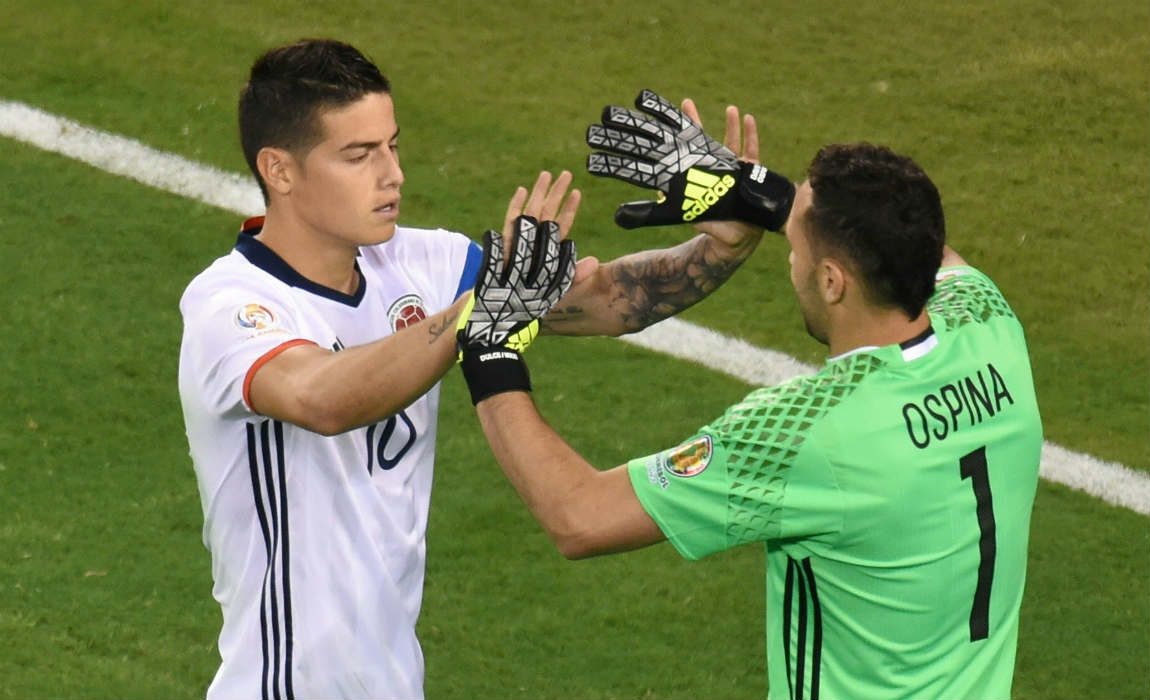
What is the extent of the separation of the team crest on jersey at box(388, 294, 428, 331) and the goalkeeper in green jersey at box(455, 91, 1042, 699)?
523 millimetres

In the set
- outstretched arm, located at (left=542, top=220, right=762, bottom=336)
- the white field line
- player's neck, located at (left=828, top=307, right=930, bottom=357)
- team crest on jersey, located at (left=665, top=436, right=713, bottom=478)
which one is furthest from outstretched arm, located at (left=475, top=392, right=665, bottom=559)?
the white field line

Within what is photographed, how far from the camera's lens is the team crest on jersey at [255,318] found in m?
3.79

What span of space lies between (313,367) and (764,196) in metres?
1.23

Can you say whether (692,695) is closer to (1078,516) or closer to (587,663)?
(587,663)

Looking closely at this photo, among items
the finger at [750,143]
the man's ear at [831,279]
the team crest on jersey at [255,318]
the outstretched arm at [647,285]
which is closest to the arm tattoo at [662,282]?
the outstretched arm at [647,285]

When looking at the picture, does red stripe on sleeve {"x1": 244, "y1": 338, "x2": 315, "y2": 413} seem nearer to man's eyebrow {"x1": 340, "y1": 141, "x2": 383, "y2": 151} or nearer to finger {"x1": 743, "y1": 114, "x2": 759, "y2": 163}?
man's eyebrow {"x1": 340, "y1": 141, "x2": 383, "y2": 151}

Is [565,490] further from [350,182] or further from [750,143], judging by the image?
[750,143]

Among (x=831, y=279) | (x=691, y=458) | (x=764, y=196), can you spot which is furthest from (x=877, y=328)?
(x=764, y=196)

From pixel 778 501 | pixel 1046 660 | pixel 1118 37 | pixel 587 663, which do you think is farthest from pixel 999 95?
pixel 778 501

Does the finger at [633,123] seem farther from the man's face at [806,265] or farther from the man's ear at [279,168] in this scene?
the man's ear at [279,168]

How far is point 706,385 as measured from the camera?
7.59 meters

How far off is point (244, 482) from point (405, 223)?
15.4ft

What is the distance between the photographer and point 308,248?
4145 mm

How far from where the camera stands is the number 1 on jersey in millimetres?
3689
